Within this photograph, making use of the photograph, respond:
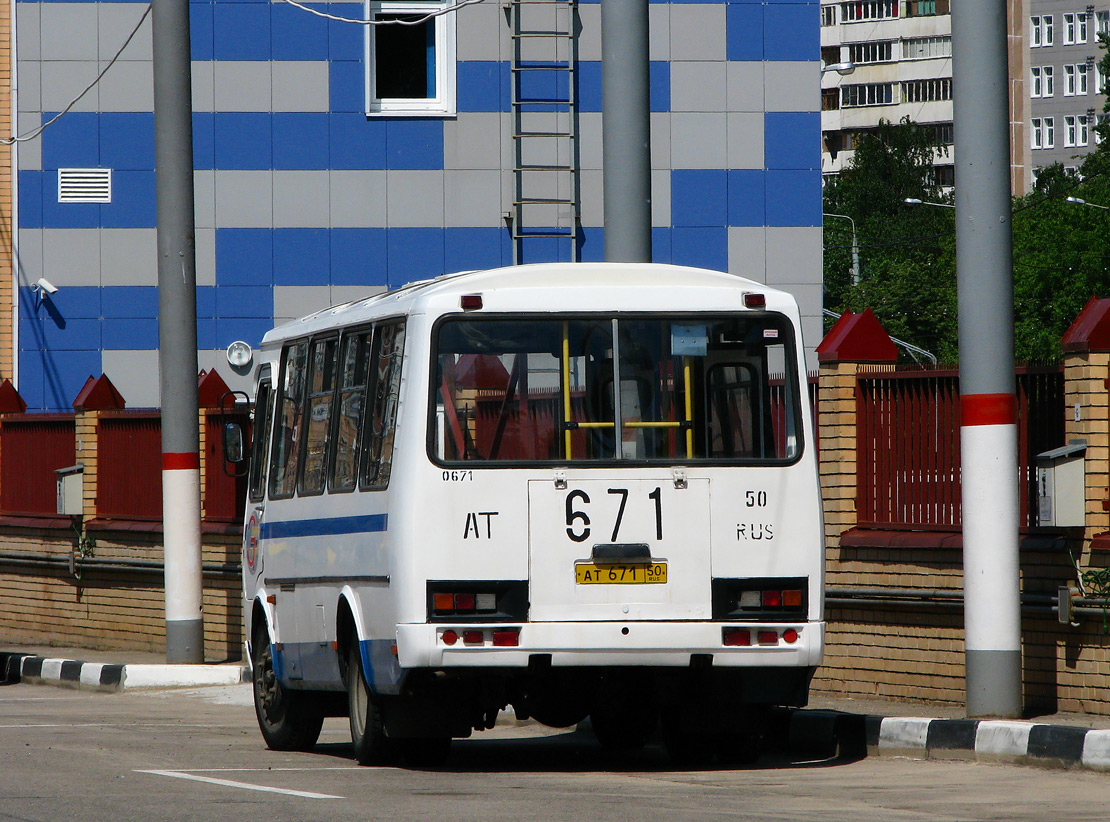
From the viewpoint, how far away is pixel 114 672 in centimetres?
1886

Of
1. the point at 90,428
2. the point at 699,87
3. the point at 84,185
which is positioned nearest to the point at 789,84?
the point at 699,87

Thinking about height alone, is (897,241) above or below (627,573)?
above

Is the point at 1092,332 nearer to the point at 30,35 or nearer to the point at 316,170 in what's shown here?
the point at 316,170

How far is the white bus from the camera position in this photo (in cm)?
1076

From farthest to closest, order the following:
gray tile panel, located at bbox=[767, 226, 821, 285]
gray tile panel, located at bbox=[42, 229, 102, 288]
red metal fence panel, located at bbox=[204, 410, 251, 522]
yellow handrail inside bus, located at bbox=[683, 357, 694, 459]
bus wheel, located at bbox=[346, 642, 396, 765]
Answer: gray tile panel, located at bbox=[767, 226, 821, 285] < gray tile panel, located at bbox=[42, 229, 102, 288] < red metal fence panel, located at bbox=[204, 410, 251, 522] < bus wheel, located at bbox=[346, 642, 396, 765] < yellow handrail inside bus, located at bbox=[683, 357, 694, 459]

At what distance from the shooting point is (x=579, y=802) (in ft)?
31.4

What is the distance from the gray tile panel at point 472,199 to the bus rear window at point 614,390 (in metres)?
18.4

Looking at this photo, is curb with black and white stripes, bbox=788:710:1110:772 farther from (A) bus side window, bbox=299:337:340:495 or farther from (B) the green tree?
(B) the green tree

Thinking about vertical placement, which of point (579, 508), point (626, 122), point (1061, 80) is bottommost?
point (579, 508)

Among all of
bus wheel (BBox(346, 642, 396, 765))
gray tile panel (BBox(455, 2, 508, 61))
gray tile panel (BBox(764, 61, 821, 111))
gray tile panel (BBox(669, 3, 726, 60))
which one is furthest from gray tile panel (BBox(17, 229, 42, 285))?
bus wheel (BBox(346, 642, 396, 765))

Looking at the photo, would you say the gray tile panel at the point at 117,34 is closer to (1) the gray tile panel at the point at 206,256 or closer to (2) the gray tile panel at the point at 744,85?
(1) the gray tile panel at the point at 206,256

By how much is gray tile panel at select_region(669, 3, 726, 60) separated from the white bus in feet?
60.5

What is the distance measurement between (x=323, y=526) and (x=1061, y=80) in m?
133

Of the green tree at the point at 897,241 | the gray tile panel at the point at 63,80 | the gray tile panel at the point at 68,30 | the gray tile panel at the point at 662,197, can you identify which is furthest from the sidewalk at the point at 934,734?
the green tree at the point at 897,241
